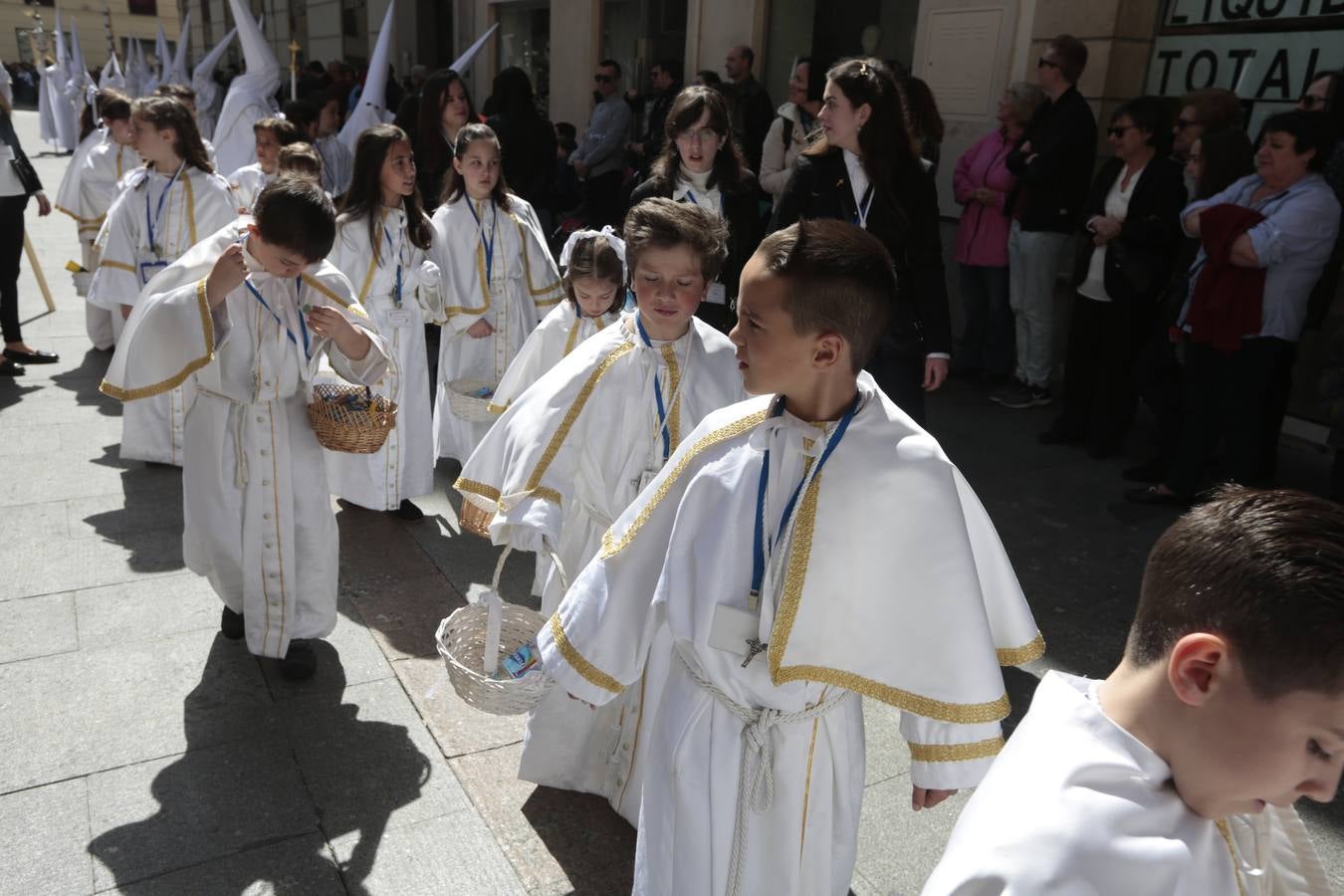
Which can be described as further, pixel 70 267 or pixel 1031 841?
pixel 70 267

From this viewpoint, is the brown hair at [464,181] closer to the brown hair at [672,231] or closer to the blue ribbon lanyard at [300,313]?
the blue ribbon lanyard at [300,313]

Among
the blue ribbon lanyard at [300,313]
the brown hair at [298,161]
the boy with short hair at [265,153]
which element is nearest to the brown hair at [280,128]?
the boy with short hair at [265,153]

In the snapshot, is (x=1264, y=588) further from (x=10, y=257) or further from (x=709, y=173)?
(x=10, y=257)

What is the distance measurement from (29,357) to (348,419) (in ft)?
18.4

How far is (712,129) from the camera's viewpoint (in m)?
5.40

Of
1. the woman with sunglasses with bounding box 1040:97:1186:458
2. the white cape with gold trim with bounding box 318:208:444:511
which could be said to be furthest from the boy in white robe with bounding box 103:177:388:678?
the woman with sunglasses with bounding box 1040:97:1186:458

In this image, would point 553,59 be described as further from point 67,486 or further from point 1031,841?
point 1031,841

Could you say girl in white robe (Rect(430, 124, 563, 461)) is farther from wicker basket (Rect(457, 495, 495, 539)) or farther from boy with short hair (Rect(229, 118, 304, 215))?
wicker basket (Rect(457, 495, 495, 539))

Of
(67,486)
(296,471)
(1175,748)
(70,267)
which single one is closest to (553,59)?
(70,267)

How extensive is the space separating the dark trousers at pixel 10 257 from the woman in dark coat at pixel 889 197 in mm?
6068

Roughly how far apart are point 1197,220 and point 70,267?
26.7 ft

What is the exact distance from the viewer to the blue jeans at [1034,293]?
23.9 feet

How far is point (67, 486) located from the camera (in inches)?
216

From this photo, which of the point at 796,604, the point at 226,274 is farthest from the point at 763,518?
the point at 226,274
